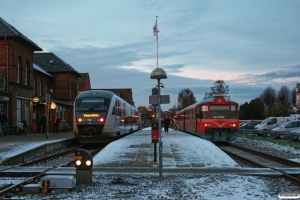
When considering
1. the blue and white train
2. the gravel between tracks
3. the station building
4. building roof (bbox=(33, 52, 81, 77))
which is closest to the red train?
Result: the blue and white train

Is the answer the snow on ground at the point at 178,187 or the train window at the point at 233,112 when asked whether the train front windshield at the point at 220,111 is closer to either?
the train window at the point at 233,112

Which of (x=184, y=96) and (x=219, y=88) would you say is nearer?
(x=219, y=88)

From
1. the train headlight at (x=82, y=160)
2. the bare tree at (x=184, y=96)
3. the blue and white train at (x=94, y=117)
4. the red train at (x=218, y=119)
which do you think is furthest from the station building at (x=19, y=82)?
the bare tree at (x=184, y=96)

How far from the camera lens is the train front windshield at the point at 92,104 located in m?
23.0

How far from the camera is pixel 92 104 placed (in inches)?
909

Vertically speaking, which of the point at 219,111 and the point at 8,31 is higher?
the point at 8,31

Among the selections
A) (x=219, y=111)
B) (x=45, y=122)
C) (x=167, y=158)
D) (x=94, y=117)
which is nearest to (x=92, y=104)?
(x=94, y=117)

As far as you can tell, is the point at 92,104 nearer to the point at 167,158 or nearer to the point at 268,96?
the point at 167,158

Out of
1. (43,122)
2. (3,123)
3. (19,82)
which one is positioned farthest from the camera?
(43,122)

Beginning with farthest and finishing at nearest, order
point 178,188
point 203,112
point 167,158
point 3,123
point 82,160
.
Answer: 1. point 3,123
2. point 203,112
3. point 167,158
4. point 82,160
5. point 178,188

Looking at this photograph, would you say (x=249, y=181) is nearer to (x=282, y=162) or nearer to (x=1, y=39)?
(x=282, y=162)

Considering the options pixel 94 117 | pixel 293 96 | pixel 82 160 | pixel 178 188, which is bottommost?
pixel 178 188

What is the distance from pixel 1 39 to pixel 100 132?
14.1 m

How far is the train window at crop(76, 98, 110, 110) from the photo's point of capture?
22973mm
